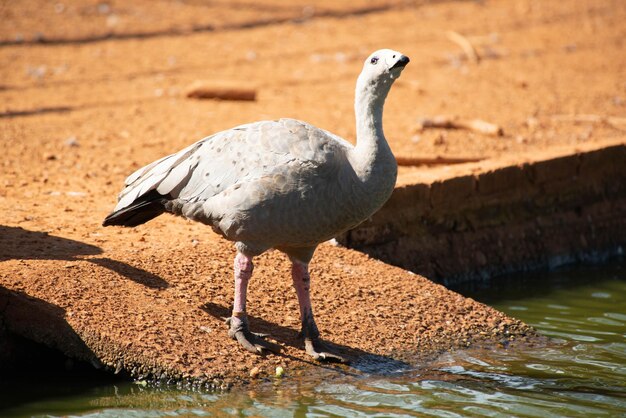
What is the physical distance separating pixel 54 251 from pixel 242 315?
4.98 feet

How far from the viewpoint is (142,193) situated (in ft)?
19.6

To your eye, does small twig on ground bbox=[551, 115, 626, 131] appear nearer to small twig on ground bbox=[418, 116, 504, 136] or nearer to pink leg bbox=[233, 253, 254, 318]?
small twig on ground bbox=[418, 116, 504, 136]

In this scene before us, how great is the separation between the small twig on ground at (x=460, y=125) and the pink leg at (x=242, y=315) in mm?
5014

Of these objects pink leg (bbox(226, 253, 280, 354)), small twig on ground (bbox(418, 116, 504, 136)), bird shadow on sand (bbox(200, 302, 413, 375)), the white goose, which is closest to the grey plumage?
the white goose

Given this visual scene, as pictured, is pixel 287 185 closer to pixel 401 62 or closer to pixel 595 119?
pixel 401 62

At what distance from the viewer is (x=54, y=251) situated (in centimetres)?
657

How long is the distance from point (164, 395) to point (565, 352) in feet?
9.20

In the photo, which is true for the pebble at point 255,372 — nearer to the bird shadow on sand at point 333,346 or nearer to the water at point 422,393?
the water at point 422,393

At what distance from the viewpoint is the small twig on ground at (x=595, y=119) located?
36.4ft

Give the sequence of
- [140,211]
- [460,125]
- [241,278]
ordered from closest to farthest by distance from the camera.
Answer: [241,278], [140,211], [460,125]

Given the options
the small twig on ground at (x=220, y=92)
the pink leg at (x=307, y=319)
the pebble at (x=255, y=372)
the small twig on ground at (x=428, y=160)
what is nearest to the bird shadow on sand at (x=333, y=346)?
the pink leg at (x=307, y=319)

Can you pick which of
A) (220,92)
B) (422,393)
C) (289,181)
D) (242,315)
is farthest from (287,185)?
(220,92)

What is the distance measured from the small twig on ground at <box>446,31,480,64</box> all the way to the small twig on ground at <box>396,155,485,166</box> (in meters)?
5.21

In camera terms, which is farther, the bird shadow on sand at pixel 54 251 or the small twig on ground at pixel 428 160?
the small twig on ground at pixel 428 160
